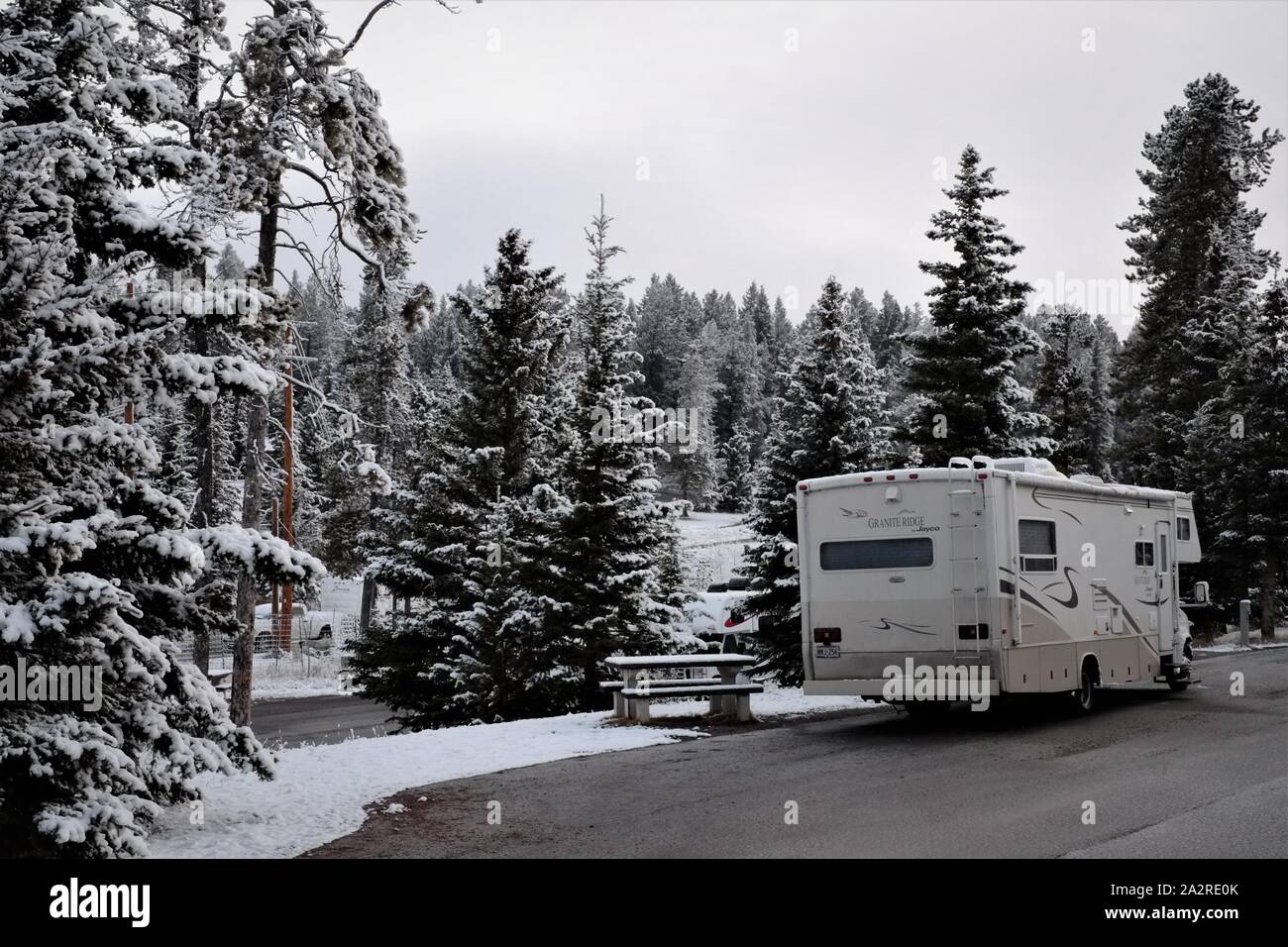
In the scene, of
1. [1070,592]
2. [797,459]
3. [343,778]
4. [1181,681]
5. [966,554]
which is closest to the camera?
[343,778]

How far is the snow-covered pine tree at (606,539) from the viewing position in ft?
67.3

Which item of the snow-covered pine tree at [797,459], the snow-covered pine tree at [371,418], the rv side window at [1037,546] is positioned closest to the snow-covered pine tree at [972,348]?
the snow-covered pine tree at [797,459]

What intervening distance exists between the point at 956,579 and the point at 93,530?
9.52 metres

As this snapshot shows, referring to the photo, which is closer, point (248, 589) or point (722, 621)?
point (248, 589)

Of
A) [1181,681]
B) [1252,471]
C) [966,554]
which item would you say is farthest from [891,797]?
[1252,471]

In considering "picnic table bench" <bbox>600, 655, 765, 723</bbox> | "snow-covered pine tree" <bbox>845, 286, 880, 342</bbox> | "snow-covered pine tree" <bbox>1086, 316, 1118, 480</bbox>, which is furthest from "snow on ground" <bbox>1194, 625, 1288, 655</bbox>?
"snow-covered pine tree" <bbox>845, 286, 880, 342</bbox>

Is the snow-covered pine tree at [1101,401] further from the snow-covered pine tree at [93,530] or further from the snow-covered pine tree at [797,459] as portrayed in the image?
the snow-covered pine tree at [93,530]

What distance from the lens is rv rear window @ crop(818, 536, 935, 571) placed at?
551 inches

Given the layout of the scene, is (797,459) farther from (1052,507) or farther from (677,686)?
(677,686)

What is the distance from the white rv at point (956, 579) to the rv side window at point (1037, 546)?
0.08ft
